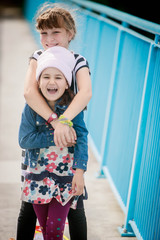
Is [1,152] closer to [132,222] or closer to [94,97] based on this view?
[94,97]

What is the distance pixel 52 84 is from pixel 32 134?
318 millimetres

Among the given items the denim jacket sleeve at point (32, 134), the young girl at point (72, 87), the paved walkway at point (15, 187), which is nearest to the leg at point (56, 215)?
the young girl at point (72, 87)

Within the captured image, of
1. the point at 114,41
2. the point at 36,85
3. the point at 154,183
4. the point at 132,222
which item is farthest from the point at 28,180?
the point at 114,41

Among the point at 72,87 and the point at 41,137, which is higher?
the point at 72,87

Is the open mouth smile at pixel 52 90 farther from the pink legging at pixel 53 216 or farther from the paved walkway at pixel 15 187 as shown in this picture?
the paved walkway at pixel 15 187

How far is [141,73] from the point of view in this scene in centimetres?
331

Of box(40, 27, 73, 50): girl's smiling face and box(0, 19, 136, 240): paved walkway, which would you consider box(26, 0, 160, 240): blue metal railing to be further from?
box(40, 27, 73, 50): girl's smiling face

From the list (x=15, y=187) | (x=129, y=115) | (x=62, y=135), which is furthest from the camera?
(x=15, y=187)

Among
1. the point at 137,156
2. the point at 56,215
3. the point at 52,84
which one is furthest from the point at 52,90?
the point at 137,156

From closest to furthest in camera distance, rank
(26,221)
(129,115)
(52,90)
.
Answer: (52,90) → (26,221) → (129,115)

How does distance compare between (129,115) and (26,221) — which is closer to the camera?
(26,221)

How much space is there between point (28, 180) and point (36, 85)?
22.2 inches

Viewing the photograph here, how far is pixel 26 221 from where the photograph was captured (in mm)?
2576

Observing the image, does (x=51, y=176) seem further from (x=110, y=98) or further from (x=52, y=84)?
(x=110, y=98)
